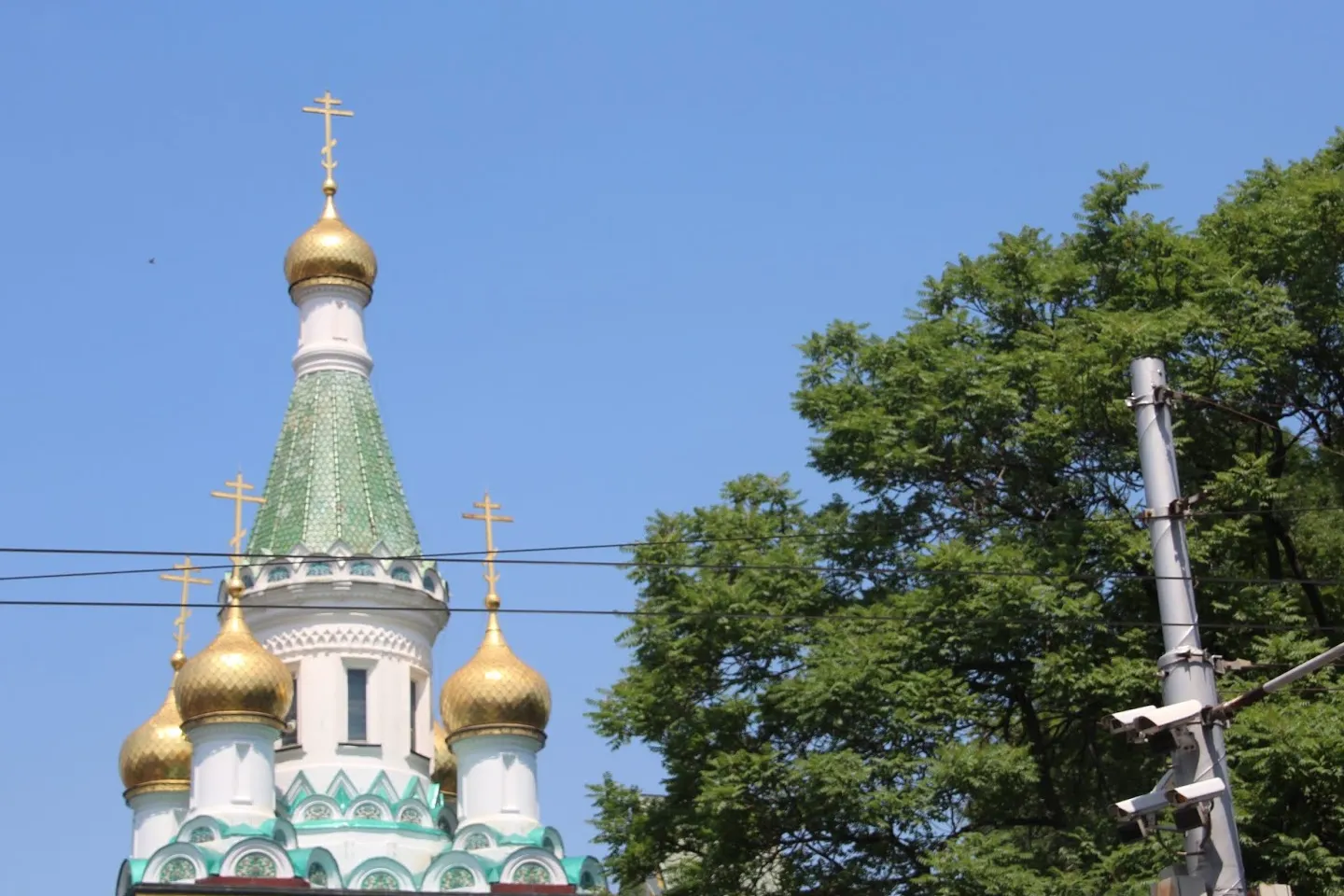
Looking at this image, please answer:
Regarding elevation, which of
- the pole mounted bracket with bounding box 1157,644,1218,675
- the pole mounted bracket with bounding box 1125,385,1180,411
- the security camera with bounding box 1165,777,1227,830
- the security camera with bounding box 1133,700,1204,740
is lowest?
the security camera with bounding box 1165,777,1227,830

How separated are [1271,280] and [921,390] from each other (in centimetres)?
373

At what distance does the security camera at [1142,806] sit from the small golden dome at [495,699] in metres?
22.3

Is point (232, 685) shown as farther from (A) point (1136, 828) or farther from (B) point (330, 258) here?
(A) point (1136, 828)

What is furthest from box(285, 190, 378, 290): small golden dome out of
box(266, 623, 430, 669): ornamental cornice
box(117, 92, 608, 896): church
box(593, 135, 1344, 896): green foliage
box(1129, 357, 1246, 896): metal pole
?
box(1129, 357, 1246, 896): metal pole

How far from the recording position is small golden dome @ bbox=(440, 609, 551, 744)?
108 feet

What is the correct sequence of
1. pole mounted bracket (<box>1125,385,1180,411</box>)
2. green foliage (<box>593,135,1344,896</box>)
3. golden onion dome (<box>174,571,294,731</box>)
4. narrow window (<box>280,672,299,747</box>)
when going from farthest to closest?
narrow window (<box>280,672,299,747</box>) < golden onion dome (<box>174,571,294,731</box>) < green foliage (<box>593,135,1344,896</box>) < pole mounted bracket (<box>1125,385,1180,411</box>)

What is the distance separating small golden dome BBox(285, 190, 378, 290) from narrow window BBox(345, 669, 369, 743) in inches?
271

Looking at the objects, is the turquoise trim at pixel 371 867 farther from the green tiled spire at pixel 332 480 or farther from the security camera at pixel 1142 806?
the security camera at pixel 1142 806

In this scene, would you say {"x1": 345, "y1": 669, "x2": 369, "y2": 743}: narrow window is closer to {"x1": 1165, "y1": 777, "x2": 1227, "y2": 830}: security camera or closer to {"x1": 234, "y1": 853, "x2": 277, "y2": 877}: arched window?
{"x1": 234, "y1": 853, "x2": 277, "y2": 877}: arched window

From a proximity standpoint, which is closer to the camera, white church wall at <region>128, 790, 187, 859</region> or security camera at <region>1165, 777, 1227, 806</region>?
security camera at <region>1165, 777, 1227, 806</region>

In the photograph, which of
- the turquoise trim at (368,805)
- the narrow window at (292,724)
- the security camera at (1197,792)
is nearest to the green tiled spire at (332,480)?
the narrow window at (292,724)

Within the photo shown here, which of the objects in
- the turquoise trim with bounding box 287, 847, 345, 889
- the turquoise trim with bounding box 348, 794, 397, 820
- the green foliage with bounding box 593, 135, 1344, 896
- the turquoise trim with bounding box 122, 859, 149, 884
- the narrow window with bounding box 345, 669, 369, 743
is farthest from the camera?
the narrow window with bounding box 345, 669, 369, 743

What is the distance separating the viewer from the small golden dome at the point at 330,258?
36.4 meters

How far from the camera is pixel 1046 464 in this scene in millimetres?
22516
